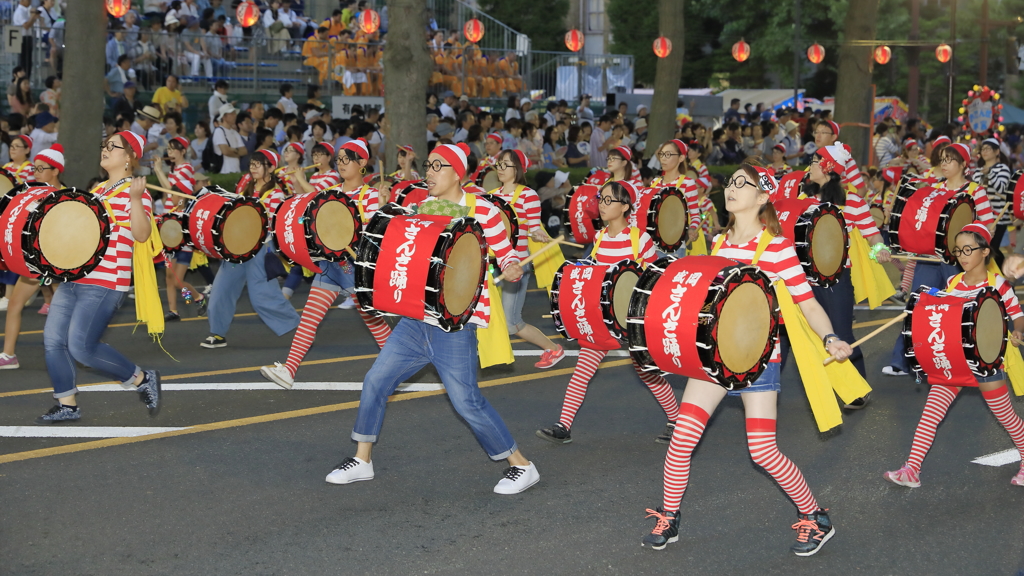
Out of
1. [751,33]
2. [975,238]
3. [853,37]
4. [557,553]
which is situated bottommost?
[557,553]

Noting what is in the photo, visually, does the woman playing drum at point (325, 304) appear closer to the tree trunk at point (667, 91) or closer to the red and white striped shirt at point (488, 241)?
the red and white striped shirt at point (488, 241)

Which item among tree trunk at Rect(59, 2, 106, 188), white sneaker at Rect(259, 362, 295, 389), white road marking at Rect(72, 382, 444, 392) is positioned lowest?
white road marking at Rect(72, 382, 444, 392)

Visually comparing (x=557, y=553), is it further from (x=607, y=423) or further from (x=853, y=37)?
(x=853, y=37)

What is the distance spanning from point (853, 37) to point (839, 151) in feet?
48.6

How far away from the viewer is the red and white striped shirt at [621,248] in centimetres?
733

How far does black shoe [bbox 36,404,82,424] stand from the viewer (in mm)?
7520

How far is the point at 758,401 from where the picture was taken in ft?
17.2

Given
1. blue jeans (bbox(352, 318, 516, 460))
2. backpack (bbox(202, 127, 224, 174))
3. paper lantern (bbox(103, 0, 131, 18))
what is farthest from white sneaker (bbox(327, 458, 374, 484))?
paper lantern (bbox(103, 0, 131, 18))

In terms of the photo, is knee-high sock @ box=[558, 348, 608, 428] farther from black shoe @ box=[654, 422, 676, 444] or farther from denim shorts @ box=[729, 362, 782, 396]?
denim shorts @ box=[729, 362, 782, 396]

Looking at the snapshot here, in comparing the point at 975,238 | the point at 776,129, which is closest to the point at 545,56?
the point at 776,129

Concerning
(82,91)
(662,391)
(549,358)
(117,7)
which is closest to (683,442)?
(662,391)

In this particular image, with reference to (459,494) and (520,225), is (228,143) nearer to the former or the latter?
(520,225)

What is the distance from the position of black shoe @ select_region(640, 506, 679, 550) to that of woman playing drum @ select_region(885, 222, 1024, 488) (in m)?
1.65

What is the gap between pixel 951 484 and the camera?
254 inches
